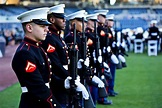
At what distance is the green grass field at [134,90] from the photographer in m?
8.30

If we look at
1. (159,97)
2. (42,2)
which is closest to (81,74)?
(159,97)

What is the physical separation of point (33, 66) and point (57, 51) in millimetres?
965

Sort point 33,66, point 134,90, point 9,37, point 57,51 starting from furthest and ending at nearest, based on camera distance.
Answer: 1. point 9,37
2. point 134,90
3. point 57,51
4. point 33,66

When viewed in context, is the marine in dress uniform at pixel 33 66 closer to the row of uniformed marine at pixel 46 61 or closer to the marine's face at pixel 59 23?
the row of uniformed marine at pixel 46 61

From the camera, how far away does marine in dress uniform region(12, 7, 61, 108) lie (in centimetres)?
380

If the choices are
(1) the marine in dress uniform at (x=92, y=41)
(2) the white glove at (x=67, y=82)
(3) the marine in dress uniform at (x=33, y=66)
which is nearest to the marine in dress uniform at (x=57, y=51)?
(2) the white glove at (x=67, y=82)

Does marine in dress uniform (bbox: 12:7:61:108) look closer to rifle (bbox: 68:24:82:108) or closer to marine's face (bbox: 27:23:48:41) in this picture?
marine's face (bbox: 27:23:48:41)

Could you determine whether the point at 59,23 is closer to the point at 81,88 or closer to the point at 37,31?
the point at 81,88

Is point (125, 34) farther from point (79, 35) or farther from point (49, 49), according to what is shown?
point (49, 49)

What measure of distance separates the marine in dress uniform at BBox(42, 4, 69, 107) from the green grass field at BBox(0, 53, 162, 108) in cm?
340

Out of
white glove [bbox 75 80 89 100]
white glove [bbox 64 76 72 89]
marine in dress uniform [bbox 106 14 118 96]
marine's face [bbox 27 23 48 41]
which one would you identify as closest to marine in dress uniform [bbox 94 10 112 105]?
marine in dress uniform [bbox 106 14 118 96]

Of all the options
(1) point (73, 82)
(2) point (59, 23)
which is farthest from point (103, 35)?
(1) point (73, 82)

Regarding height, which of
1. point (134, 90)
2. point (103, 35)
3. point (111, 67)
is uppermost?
point (103, 35)

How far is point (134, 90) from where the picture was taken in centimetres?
986
